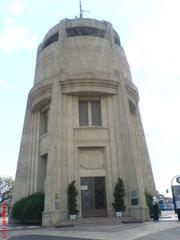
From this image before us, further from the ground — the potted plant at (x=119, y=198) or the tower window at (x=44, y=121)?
the tower window at (x=44, y=121)

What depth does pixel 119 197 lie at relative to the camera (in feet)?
71.7

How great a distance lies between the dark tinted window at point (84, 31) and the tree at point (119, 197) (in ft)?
51.5

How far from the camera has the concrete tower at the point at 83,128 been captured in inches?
886

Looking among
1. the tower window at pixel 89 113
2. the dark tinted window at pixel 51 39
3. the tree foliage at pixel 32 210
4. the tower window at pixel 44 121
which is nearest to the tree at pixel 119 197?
the tree foliage at pixel 32 210

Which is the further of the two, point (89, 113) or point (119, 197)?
point (89, 113)

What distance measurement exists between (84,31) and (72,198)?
17161 millimetres

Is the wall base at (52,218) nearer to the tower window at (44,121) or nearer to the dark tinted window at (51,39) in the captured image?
the tower window at (44,121)

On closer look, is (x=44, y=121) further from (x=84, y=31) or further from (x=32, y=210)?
(x=84, y=31)

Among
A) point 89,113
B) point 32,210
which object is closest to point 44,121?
point 89,113

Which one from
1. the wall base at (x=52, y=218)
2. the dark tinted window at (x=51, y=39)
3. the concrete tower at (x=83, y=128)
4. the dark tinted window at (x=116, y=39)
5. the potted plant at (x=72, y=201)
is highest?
the dark tinted window at (x=116, y=39)

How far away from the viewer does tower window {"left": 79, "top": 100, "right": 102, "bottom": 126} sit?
2539cm

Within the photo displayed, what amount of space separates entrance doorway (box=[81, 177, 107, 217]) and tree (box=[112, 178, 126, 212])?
1277 millimetres

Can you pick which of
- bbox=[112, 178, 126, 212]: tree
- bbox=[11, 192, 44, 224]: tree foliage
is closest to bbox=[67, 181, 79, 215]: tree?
bbox=[11, 192, 44, 224]: tree foliage

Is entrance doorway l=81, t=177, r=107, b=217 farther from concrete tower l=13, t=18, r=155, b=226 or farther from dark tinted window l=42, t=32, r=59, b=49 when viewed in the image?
dark tinted window l=42, t=32, r=59, b=49
